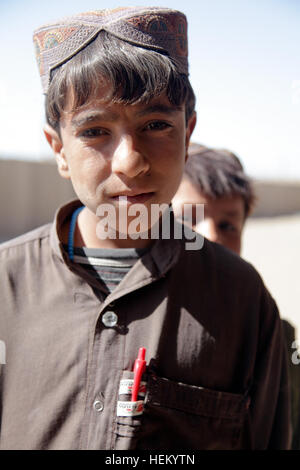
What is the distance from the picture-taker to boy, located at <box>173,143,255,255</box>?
1.63 meters

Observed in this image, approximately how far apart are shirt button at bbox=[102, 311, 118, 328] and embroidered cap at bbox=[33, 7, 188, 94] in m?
0.51

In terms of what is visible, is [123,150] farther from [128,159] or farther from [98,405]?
[98,405]

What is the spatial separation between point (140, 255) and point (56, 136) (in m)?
0.33

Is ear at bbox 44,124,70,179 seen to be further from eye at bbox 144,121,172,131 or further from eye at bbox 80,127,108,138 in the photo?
eye at bbox 144,121,172,131

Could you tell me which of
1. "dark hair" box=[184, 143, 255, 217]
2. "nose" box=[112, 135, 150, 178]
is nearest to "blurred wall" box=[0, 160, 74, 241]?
"dark hair" box=[184, 143, 255, 217]

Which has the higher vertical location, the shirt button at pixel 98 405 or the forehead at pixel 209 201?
the forehead at pixel 209 201

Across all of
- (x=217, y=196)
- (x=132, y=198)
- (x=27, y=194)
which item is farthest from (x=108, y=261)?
(x=27, y=194)

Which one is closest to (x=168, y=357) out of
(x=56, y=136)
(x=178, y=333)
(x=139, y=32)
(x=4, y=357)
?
(x=178, y=333)

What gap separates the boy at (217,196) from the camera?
163cm

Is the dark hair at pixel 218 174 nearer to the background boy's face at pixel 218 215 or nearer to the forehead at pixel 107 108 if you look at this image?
the background boy's face at pixel 218 215

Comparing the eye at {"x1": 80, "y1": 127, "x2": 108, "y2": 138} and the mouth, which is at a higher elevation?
the eye at {"x1": 80, "y1": 127, "x2": 108, "y2": 138}

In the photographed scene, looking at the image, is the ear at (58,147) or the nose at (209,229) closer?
the ear at (58,147)

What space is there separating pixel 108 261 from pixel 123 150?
0.91 ft

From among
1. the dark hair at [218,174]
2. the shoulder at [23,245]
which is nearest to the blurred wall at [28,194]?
the dark hair at [218,174]
